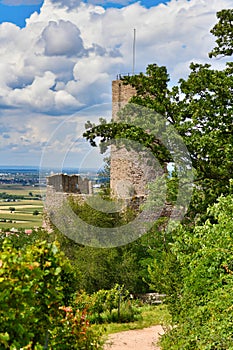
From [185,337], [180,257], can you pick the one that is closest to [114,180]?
[180,257]

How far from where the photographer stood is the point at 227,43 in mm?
10750

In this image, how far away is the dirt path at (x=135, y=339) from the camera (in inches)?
348

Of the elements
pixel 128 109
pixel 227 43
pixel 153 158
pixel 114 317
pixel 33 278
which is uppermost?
pixel 227 43

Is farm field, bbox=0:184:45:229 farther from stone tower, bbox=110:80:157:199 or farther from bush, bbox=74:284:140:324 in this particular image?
bush, bbox=74:284:140:324

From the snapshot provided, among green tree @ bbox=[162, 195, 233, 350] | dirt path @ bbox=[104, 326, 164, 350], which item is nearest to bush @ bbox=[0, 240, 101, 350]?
green tree @ bbox=[162, 195, 233, 350]

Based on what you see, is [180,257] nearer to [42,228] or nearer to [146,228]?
[146,228]

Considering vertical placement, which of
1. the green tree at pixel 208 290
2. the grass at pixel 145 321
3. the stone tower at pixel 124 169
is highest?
the stone tower at pixel 124 169

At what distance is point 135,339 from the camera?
9.48 meters

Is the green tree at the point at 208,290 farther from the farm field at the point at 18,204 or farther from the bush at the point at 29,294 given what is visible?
the farm field at the point at 18,204

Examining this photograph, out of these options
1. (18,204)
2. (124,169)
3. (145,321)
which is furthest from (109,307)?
(18,204)

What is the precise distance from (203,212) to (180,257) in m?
3.83

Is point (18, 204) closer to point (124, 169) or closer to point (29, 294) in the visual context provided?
point (124, 169)

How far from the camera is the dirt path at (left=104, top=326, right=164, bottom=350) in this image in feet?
29.0

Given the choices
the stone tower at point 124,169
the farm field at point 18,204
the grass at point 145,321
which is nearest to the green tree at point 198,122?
the grass at point 145,321
